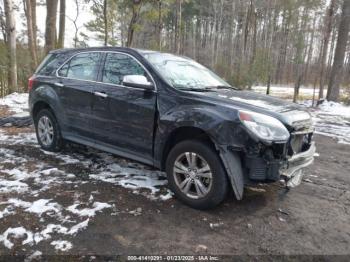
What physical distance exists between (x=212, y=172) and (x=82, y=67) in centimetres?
285

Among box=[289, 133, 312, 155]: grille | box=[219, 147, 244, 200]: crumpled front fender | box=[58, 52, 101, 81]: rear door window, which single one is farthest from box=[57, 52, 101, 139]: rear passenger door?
box=[289, 133, 312, 155]: grille

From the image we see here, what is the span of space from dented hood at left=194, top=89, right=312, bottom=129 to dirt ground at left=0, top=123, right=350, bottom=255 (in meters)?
1.04

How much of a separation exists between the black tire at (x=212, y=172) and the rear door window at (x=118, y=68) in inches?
47.0

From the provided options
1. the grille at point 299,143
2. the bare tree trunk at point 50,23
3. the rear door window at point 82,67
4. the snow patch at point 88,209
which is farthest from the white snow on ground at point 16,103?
the grille at point 299,143

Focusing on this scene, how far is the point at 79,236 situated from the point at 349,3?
15.5 meters

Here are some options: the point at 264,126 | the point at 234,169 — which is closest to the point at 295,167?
the point at 264,126

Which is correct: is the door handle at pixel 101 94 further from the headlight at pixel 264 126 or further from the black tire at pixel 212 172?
the headlight at pixel 264 126

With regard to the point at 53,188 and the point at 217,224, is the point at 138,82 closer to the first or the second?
the point at 53,188

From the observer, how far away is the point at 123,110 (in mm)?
4059

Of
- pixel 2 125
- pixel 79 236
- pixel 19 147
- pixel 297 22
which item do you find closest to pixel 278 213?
pixel 79 236

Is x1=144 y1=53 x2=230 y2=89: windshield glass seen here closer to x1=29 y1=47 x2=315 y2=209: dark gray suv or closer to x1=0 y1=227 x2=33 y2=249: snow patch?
x1=29 y1=47 x2=315 y2=209: dark gray suv

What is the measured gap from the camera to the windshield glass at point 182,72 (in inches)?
154

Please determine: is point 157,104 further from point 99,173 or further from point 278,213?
point 278,213

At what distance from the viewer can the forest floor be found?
276 centimetres
